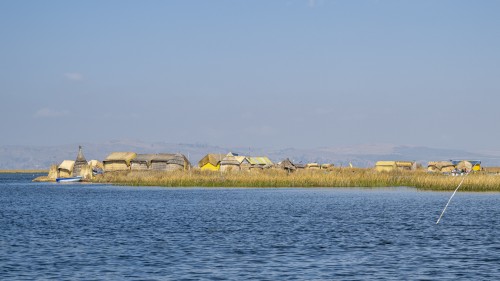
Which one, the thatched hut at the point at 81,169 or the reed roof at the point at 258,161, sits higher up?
the reed roof at the point at 258,161

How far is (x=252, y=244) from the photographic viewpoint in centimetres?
3312

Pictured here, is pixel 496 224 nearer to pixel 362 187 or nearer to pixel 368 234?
pixel 368 234

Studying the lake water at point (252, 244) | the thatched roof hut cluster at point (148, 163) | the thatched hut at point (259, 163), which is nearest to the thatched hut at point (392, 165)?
the thatched hut at point (259, 163)

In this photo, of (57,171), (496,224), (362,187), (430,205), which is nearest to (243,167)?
(57,171)

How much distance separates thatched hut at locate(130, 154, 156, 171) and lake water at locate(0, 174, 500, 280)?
78927 mm

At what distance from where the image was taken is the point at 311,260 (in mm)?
28031

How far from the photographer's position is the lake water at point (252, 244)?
25.5 metres

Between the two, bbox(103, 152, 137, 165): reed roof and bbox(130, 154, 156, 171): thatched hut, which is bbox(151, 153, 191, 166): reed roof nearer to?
bbox(130, 154, 156, 171): thatched hut

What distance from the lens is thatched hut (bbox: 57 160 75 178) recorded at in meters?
144

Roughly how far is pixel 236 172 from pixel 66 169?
142 ft

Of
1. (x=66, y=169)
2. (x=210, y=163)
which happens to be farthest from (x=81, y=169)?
(x=210, y=163)

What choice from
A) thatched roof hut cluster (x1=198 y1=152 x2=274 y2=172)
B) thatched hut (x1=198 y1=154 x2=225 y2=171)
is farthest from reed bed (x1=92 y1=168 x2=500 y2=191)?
thatched hut (x1=198 y1=154 x2=225 y2=171)

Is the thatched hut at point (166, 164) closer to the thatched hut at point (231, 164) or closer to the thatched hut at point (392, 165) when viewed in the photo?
the thatched hut at point (231, 164)

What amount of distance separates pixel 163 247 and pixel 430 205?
106 ft
